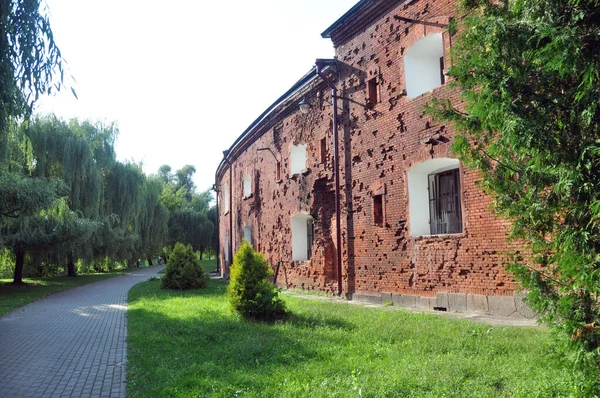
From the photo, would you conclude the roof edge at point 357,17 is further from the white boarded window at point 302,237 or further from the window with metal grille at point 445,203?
the white boarded window at point 302,237

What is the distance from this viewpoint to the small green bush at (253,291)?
30.7ft

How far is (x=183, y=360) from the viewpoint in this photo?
641 cm

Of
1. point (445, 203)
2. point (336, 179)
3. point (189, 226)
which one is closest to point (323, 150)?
point (336, 179)

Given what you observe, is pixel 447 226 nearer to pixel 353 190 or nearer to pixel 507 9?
pixel 353 190

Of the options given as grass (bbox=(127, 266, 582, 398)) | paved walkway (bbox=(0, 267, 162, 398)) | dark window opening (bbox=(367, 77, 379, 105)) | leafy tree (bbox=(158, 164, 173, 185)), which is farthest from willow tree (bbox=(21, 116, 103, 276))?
leafy tree (bbox=(158, 164, 173, 185))

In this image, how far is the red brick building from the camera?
31.6 ft

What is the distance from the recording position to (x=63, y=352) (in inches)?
299

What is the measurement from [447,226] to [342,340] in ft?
15.7

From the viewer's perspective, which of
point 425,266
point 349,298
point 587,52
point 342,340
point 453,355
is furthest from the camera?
point 349,298

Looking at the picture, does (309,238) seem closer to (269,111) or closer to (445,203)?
(269,111)

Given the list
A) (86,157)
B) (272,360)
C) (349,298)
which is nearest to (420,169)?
(349,298)

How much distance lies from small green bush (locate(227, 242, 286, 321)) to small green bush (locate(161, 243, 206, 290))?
28.6 feet

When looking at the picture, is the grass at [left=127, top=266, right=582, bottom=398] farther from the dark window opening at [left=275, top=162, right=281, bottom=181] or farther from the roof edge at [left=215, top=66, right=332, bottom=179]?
the dark window opening at [left=275, top=162, right=281, bottom=181]

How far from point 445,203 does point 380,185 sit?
188cm
